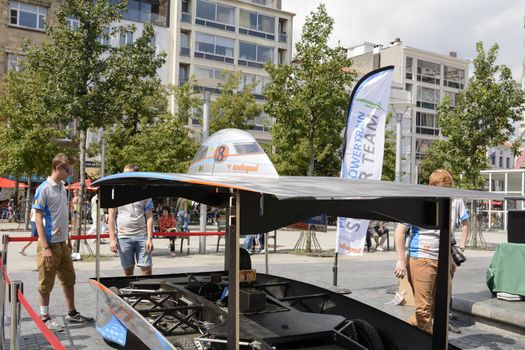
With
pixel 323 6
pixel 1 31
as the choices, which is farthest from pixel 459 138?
pixel 1 31

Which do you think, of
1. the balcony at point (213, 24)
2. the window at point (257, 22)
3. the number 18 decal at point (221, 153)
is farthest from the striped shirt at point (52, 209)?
the window at point (257, 22)

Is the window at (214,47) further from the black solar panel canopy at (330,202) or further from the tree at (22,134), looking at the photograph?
the black solar panel canopy at (330,202)

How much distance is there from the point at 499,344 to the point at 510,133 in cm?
1581

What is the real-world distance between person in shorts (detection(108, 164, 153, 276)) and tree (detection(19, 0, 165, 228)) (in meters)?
8.21

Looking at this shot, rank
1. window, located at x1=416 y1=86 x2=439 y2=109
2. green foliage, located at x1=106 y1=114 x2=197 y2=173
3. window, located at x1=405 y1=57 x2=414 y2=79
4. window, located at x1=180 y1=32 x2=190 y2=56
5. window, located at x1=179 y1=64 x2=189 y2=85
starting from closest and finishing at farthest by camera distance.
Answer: green foliage, located at x1=106 y1=114 x2=197 y2=173 < window, located at x1=180 y1=32 x2=190 y2=56 < window, located at x1=179 y1=64 x2=189 y2=85 < window, located at x1=405 y1=57 x2=414 y2=79 < window, located at x1=416 y1=86 x2=439 y2=109

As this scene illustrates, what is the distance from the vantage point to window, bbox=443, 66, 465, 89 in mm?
72375

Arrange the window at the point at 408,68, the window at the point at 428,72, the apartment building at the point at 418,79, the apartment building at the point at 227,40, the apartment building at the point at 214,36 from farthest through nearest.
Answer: the window at the point at 428,72, the window at the point at 408,68, the apartment building at the point at 418,79, the apartment building at the point at 227,40, the apartment building at the point at 214,36

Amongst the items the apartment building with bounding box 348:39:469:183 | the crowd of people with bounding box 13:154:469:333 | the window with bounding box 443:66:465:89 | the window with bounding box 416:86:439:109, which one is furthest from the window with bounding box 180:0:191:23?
the crowd of people with bounding box 13:154:469:333

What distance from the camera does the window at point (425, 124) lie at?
68.2m

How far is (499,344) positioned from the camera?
6453 millimetres

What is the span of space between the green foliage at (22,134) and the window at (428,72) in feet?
182

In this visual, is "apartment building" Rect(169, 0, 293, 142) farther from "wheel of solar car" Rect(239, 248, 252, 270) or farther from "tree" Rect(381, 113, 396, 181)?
"wheel of solar car" Rect(239, 248, 252, 270)

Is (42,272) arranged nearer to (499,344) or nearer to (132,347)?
(132,347)

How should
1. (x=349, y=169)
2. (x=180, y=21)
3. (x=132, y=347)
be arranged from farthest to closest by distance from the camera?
(x=180, y=21), (x=349, y=169), (x=132, y=347)
